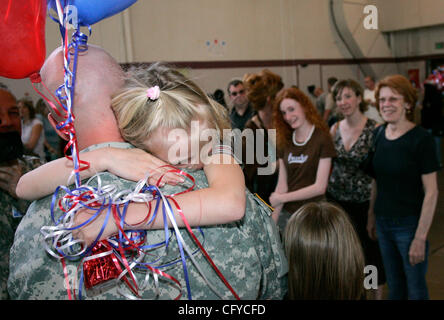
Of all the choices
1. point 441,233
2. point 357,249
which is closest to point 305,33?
point 441,233

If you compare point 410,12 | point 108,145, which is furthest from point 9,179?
point 410,12

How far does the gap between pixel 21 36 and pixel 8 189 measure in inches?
34.5

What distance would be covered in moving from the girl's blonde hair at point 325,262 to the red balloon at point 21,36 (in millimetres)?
1071

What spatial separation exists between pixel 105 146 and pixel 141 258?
1.10 feet

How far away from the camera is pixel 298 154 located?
106 inches

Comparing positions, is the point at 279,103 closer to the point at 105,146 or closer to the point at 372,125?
the point at 372,125

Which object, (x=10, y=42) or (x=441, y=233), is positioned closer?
(x=10, y=42)

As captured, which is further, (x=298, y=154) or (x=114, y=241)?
(x=298, y=154)

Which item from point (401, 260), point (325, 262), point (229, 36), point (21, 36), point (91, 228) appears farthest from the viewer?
point (229, 36)

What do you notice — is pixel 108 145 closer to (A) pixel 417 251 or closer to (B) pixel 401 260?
(A) pixel 417 251

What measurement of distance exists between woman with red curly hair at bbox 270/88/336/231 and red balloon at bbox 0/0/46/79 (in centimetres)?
177

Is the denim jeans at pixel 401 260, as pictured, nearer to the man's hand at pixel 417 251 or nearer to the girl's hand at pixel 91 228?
the man's hand at pixel 417 251

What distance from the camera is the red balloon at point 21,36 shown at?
45.2 inches

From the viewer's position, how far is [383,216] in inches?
90.8
